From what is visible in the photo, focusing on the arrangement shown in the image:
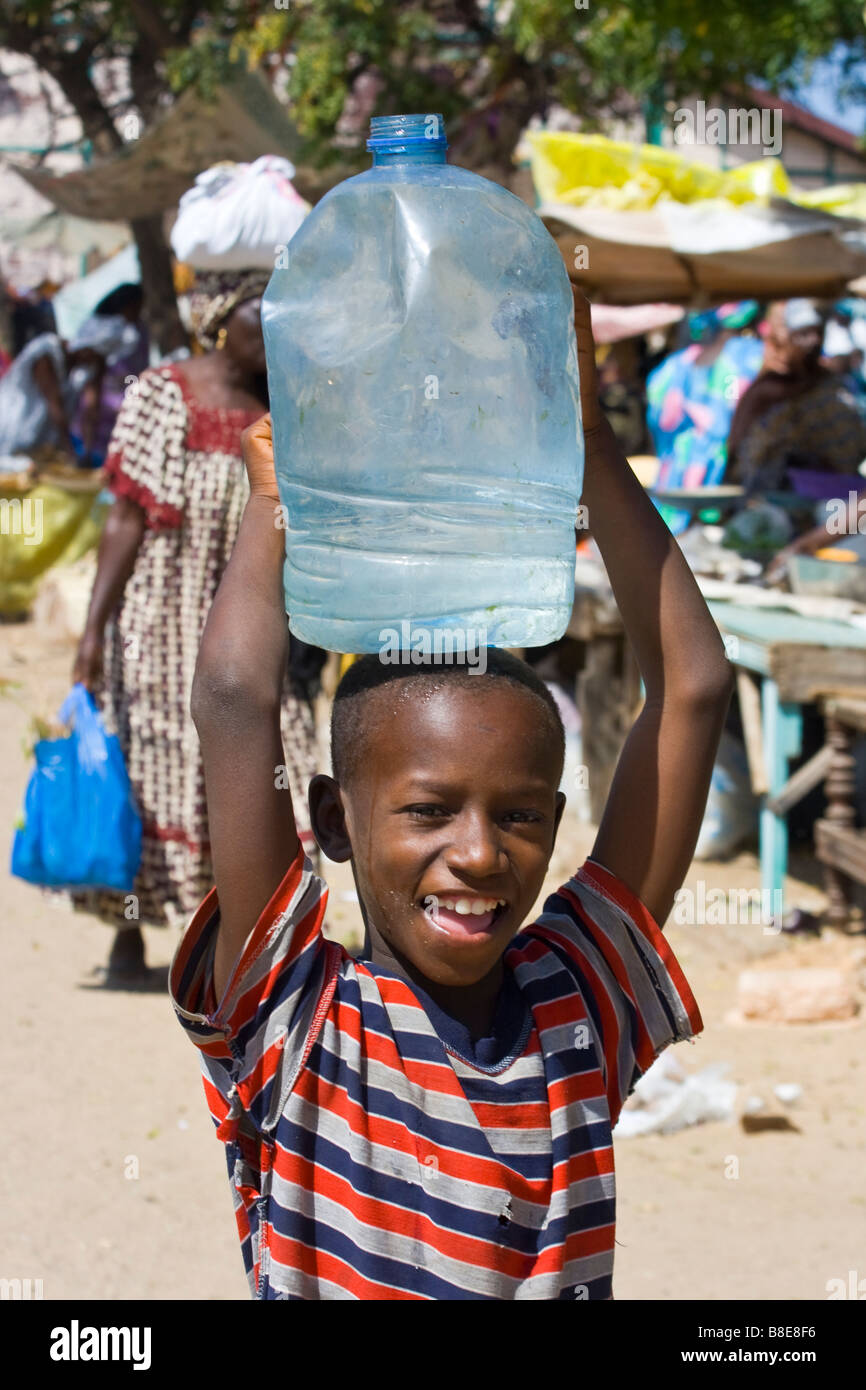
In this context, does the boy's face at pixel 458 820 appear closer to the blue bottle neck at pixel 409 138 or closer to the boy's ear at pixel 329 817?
the boy's ear at pixel 329 817

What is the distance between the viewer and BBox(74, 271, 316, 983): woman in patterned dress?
4.46 meters

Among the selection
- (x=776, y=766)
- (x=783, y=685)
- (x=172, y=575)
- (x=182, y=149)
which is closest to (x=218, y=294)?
(x=172, y=575)

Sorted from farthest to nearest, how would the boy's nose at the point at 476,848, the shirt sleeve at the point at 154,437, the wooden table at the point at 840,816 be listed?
the wooden table at the point at 840,816 → the shirt sleeve at the point at 154,437 → the boy's nose at the point at 476,848

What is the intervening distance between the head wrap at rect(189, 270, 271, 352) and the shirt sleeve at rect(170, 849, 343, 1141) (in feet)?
10.6

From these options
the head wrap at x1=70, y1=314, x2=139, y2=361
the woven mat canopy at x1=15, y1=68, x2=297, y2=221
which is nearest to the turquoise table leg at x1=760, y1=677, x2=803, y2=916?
the woven mat canopy at x1=15, y1=68, x2=297, y2=221

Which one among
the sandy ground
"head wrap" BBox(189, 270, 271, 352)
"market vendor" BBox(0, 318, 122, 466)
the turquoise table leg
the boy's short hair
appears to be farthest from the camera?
"market vendor" BBox(0, 318, 122, 466)

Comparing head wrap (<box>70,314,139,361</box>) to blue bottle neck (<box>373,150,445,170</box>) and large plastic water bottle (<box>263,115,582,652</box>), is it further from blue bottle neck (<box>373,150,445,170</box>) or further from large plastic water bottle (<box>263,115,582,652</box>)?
blue bottle neck (<box>373,150,445,170</box>)

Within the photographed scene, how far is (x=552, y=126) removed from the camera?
62.6 feet

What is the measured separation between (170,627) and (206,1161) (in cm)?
160

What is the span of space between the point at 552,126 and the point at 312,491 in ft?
61.1

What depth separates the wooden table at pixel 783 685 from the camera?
5.41 meters

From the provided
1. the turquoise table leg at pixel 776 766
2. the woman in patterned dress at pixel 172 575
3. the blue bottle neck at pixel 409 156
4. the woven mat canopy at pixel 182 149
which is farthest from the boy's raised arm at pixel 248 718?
the woven mat canopy at pixel 182 149

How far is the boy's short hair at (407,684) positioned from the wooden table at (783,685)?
3.69 meters

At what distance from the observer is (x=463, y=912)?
1.56 m
